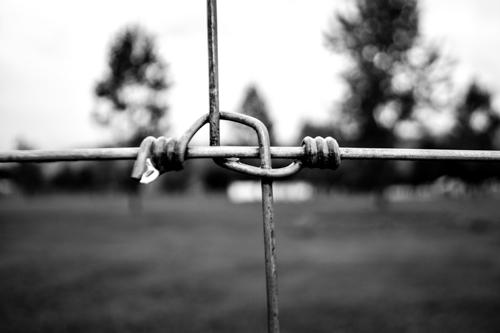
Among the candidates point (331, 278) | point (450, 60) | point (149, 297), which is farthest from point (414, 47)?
point (149, 297)

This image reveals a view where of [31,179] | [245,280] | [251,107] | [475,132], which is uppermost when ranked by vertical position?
[251,107]

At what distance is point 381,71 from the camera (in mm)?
20188

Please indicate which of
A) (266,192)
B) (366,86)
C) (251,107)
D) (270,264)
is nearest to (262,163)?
(266,192)

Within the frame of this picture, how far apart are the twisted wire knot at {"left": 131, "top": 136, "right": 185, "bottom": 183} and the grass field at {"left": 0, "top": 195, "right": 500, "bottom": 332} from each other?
18.1 feet

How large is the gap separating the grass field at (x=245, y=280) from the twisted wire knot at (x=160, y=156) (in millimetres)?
5502

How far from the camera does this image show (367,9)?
803 inches

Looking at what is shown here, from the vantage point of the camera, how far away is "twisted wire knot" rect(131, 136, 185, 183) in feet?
2.19

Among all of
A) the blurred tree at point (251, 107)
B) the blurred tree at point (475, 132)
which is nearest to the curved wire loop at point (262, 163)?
the blurred tree at point (475, 132)

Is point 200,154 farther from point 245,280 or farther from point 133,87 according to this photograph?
point 133,87

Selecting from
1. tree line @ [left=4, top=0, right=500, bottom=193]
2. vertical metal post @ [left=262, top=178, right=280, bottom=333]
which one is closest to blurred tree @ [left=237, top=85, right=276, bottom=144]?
tree line @ [left=4, top=0, right=500, bottom=193]

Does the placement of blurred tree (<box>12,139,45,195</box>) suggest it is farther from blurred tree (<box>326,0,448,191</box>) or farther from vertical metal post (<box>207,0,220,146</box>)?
vertical metal post (<box>207,0,220,146</box>)

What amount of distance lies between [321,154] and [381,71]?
2155 centimetres

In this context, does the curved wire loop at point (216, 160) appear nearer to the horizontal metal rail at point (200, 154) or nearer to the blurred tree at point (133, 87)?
the horizontal metal rail at point (200, 154)

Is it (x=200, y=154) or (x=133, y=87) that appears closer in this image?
(x=200, y=154)
